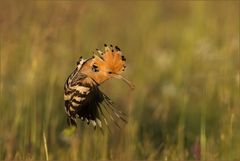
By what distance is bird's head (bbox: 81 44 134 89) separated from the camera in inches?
85.7

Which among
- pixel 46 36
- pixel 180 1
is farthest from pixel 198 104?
pixel 180 1

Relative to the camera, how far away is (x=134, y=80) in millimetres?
5316

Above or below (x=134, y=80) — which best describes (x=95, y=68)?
above

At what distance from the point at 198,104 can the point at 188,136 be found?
72cm

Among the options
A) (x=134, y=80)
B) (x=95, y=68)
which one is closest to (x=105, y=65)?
(x=95, y=68)

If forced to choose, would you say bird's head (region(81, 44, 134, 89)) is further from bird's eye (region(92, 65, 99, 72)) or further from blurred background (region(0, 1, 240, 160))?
blurred background (region(0, 1, 240, 160))

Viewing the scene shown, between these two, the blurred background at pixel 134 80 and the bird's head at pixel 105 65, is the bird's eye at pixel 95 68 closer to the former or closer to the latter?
the bird's head at pixel 105 65

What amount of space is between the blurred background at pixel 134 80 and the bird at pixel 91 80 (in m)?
0.37

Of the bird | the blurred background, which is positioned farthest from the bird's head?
the blurred background

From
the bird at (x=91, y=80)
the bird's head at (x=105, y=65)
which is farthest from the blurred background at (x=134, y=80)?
the bird's head at (x=105, y=65)

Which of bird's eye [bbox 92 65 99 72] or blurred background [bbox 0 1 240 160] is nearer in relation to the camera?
bird's eye [bbox 92 65 99 72]

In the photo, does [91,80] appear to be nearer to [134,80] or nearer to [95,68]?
[95,68]

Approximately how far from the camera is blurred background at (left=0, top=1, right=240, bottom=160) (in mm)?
3359

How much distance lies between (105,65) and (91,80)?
0.27ft
